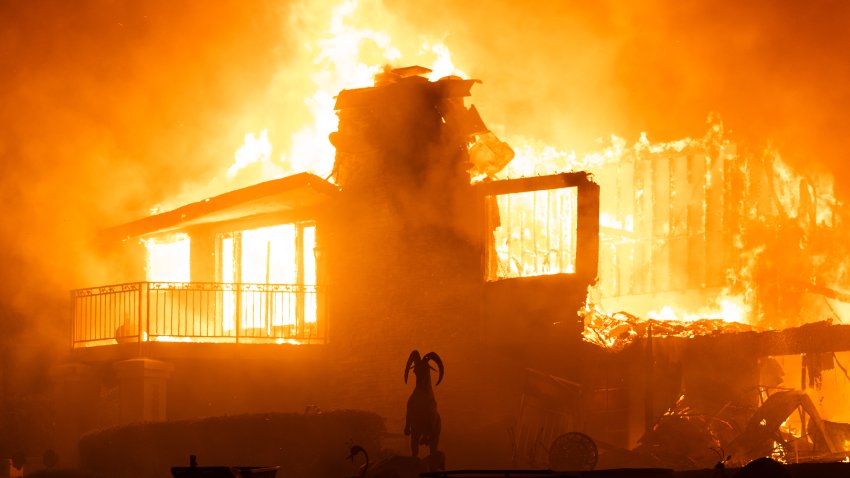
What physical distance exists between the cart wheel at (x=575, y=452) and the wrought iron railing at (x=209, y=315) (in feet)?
24.2

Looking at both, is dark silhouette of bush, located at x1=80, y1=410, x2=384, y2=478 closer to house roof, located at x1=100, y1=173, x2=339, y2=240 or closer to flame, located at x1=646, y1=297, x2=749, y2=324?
house roof, located at x1=100, y1=173, x2=339, y2=240

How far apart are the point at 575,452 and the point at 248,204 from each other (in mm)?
9421

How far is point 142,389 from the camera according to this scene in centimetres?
2522

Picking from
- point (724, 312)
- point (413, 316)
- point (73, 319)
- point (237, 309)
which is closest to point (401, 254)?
point (413, 316)

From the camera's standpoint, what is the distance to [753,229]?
3189 centimetres

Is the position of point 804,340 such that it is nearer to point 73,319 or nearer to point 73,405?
point 73,405

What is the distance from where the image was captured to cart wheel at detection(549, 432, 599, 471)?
20.8 meters

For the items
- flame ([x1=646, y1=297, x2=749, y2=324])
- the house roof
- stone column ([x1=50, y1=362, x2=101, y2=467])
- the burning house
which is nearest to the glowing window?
the burning house

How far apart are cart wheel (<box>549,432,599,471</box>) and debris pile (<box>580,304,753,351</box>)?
3.99 metres

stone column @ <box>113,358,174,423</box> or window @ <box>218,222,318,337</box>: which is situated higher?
window @ <box>218,222,318,337</box>

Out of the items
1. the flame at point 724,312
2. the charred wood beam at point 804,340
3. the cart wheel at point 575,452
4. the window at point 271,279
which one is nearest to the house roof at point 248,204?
the window at point 271,279

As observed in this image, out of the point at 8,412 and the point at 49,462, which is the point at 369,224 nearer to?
the point at 49,462

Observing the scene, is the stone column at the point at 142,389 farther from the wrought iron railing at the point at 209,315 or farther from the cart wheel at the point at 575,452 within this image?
the cart wheel at the point at 575,452

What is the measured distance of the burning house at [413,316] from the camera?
24516 millimetres
